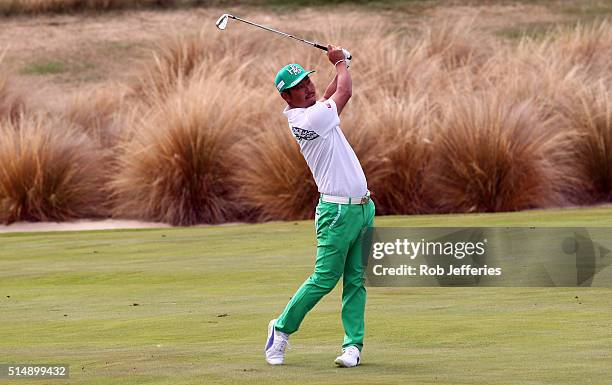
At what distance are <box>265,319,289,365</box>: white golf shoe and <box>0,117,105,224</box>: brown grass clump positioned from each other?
46.6 ft

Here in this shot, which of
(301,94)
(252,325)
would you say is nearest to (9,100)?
(252,325)

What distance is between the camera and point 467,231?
16.3m

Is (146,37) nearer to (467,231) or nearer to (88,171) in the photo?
(88,171)

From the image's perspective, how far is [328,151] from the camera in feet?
25.4

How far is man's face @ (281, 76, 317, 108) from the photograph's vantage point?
7.82 meters

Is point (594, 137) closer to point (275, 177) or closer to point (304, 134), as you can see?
point (275, 177)

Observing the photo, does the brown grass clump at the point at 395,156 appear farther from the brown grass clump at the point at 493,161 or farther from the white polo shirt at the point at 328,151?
the white polo shirt at the point at 328,151

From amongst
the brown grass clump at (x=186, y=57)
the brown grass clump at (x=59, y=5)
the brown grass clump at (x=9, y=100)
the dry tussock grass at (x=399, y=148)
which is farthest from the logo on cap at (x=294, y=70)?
the brown grass clump at (x=59, y=5)

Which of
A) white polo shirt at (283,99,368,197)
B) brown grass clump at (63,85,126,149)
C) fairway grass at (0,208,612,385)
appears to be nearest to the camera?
white polo shirt at (283,99,368,197)

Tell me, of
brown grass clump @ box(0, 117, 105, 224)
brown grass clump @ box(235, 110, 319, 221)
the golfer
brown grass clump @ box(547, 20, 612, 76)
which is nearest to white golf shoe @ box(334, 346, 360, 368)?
the golfer

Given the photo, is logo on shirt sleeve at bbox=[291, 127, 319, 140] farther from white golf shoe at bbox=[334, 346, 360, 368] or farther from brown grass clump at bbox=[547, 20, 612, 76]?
brown grass clump at bbox=[547, 20, 612, 76]

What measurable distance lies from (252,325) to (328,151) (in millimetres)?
2583

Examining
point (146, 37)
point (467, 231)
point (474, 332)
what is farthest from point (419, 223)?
point (146, 37)

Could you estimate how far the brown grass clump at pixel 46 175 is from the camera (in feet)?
71.8
